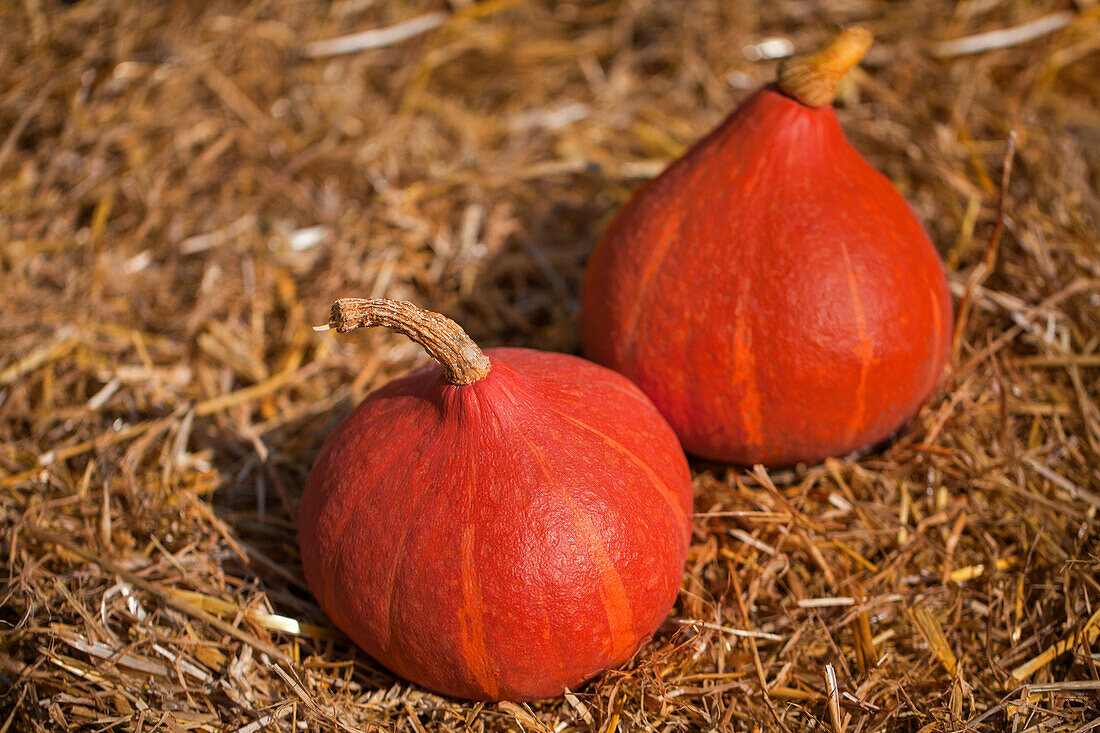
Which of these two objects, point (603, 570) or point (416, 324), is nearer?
point (416, 324)

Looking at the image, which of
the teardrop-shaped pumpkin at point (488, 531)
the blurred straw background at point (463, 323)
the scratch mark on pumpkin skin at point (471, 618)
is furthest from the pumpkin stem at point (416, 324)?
the blurred straw background at point (463, 323)

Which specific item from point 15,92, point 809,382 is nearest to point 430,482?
point 809,382

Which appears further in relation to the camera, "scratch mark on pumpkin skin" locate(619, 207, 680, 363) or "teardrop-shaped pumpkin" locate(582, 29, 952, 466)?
"scratch mark on pumpkin skin" locate(619, 207, 680, 363)

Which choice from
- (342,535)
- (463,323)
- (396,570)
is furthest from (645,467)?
(463,323)

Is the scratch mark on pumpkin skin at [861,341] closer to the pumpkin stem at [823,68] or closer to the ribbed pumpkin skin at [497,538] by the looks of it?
the pumpkin stem at [823,68]

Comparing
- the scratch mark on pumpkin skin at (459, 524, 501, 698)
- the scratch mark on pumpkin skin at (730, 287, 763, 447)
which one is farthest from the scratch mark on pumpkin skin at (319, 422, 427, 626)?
the scratch mark on pumpkin skin at (730, 287, 763, 447)

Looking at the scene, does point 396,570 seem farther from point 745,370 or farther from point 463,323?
point 463,323

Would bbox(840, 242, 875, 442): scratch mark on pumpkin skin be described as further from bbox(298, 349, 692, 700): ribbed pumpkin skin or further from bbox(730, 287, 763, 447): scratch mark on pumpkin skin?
bbox(298, 349, 692, 700): ribbed pumpkin skin
